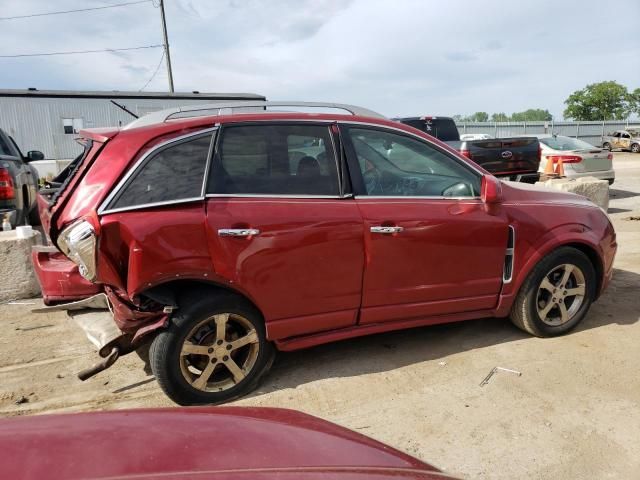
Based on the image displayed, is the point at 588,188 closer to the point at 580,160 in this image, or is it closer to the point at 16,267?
the point at 580,160

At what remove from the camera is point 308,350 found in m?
4.05

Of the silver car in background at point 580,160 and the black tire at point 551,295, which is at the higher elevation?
the silver car in background at point 580,160

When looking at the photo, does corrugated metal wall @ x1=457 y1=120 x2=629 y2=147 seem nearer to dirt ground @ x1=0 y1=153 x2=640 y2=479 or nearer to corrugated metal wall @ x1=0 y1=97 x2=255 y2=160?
corrugated metal wall @ x1=0 y1=97 x2=255 y2=160

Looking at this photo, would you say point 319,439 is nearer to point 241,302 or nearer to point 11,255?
point 241,302

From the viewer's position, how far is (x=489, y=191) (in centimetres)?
364

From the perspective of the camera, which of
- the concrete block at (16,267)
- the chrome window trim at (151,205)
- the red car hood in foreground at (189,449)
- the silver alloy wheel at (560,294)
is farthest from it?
the concrete block at (16,267)

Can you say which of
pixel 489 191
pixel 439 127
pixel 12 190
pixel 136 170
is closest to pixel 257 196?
pixel 136 170

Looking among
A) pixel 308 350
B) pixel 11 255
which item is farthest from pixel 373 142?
pixel 11 255

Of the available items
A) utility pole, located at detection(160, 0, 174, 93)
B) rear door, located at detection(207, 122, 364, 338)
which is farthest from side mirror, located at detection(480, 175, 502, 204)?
utility pole, located at detection(160, 0, 174, 93)

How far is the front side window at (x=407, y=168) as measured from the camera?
356cm

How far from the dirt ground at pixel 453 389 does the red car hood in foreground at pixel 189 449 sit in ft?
4.24

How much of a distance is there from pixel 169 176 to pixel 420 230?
173cm

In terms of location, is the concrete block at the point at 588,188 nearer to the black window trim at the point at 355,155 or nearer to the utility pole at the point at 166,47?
the black window trim at the point at 355,155

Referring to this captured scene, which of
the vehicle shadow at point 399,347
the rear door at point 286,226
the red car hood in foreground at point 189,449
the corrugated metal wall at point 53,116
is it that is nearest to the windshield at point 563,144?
the vehicle shadow at point 399,347
